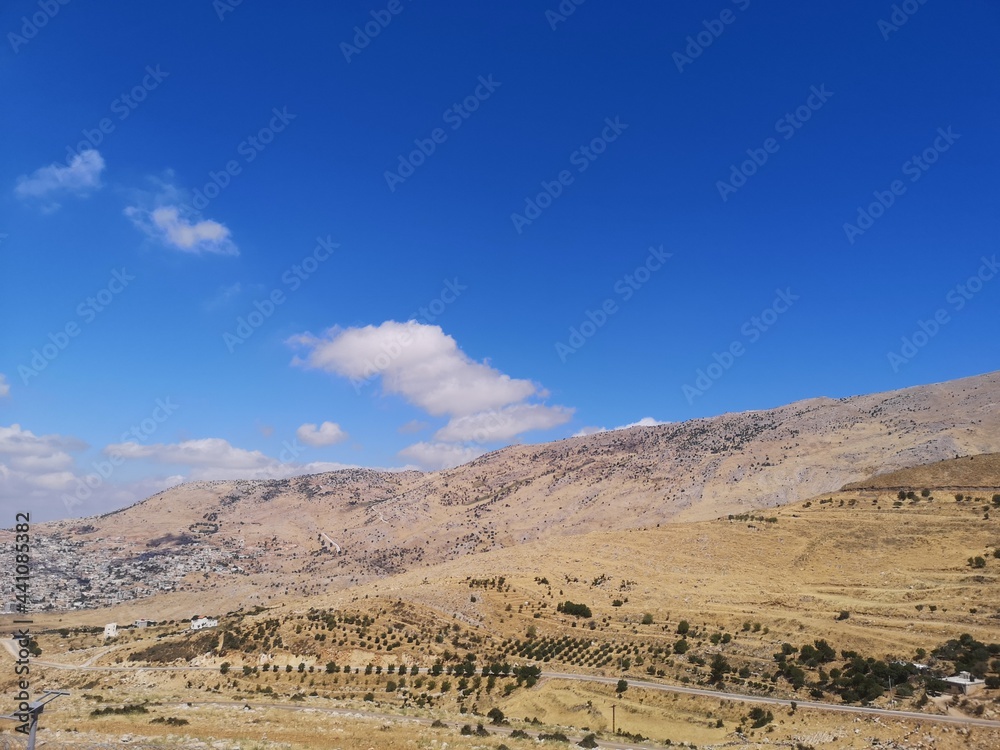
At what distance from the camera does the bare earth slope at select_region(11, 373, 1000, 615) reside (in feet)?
362

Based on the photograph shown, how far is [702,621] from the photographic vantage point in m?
55.8

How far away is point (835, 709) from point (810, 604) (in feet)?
77.6

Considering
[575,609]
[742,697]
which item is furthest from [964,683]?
[575,609]

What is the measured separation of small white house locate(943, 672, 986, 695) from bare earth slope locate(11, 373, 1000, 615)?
72.4 metres

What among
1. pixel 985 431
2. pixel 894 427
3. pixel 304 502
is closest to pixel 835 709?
pixel 985 431

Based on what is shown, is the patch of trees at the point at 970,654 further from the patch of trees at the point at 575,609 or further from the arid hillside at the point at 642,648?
the patch of trees at the point at 575,609

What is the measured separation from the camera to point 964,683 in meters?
35.5

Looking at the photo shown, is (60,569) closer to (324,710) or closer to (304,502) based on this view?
(304,502)

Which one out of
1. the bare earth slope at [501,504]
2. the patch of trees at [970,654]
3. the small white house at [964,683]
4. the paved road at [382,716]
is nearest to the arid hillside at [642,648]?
the patch of trees at [970,654]

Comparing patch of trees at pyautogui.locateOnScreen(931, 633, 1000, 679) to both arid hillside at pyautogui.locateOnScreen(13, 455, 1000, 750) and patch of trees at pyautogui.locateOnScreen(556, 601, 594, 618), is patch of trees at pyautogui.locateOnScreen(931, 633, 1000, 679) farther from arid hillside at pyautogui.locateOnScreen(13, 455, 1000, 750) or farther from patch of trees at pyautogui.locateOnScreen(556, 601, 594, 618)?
patch of trees at pyautogui.locateOnScreen(556, 601, 594, 618)

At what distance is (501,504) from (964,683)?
4558 inches

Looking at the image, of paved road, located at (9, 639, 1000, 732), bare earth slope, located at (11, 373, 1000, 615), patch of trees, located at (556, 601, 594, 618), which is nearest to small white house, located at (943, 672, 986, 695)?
paved road, located at (9, 639, 1000, 732)

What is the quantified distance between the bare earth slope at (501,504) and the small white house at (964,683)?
72.4m

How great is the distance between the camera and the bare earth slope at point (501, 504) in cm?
11038
